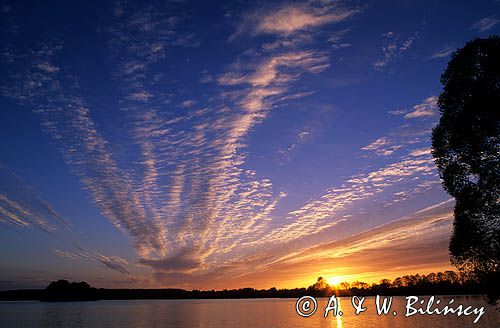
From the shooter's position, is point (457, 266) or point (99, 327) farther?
point (99, 327)

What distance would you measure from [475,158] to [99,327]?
77.7 metres

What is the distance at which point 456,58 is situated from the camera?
82.1 ft

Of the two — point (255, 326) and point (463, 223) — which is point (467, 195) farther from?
point (255, 326)

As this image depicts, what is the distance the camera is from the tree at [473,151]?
2253 centimetres

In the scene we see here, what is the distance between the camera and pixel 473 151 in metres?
23.2

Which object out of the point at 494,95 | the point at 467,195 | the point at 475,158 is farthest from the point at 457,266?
the point at 494,95

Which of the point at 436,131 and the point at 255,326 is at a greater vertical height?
the point at 436,131

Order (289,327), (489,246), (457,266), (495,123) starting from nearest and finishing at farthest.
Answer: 1. (495,123)
2. (489,246)
3. (457,266)
4. (289,327)

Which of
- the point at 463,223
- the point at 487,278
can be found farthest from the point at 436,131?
the point at 487,278

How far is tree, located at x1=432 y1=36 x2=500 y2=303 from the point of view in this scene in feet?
73.9

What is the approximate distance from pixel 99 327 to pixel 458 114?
7815 centimetres

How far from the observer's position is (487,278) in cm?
2383

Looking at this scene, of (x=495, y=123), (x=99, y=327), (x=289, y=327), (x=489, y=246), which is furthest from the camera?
(x=99, y=327)

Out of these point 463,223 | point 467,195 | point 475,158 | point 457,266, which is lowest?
point 457,266
